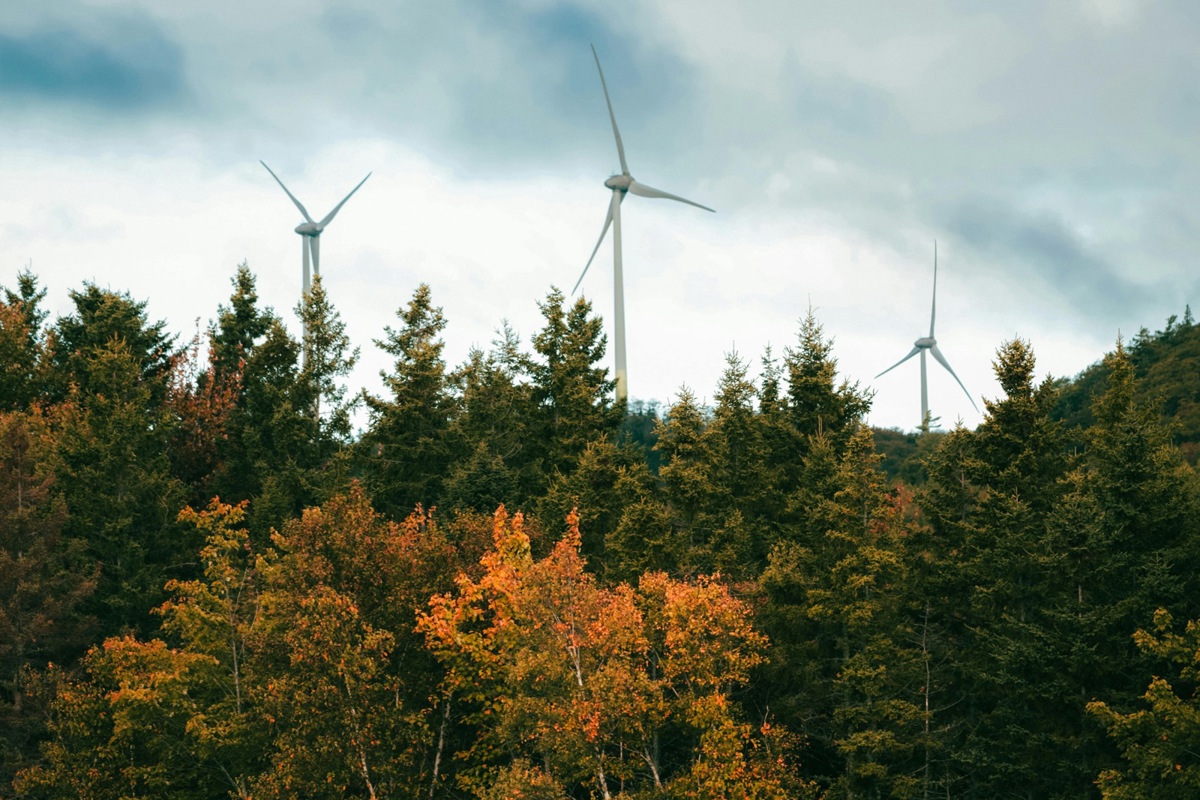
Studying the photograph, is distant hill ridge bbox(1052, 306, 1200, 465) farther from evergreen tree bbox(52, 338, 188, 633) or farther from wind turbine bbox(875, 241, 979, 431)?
evergreen tree bbox(52, 338, 188, 633)

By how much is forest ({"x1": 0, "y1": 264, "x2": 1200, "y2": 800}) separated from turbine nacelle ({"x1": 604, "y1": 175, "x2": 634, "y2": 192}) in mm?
18526

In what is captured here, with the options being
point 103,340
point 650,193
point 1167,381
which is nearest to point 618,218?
point 650,193

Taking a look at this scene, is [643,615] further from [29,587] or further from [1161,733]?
[29,587]

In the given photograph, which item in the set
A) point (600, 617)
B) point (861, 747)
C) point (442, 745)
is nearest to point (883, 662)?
point (861, 747)

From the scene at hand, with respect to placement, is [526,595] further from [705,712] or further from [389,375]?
[389,375]

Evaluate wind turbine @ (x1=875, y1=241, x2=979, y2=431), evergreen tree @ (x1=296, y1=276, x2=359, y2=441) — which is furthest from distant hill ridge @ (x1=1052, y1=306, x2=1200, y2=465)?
evergreen tree @ (x1=296, y1=276, x2=359, y2=441)

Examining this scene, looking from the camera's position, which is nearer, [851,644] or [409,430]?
[851,644]

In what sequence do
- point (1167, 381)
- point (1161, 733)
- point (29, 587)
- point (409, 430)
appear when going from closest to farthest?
point (1161, 733) → point (29, 587) → point (409, 430) → point (1167, 381)

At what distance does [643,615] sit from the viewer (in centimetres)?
3884

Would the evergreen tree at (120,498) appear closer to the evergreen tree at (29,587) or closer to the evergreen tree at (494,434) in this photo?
the evergreen tree at (29,587)

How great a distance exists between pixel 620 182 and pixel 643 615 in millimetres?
43004

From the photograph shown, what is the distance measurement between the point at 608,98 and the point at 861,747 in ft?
147

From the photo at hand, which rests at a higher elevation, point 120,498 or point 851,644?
point 120,498

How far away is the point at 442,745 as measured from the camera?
1612 inches
